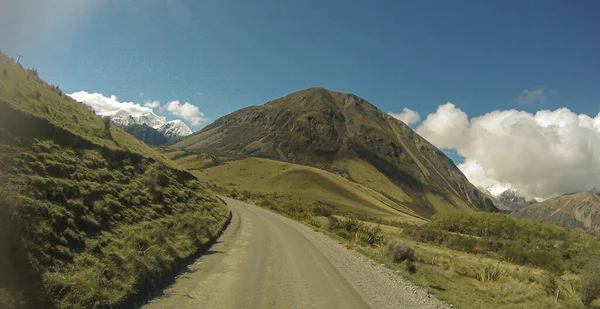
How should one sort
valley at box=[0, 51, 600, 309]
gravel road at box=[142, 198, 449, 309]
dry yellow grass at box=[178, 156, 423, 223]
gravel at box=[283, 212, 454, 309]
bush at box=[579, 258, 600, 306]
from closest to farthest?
1. valley at box=[0, 51, 600, 309]
2. gravel road at box=[142, 198, 449, 309]
3. gravel at box=[283, 212, 454, 309]
4. bush at box=[579, 258, 600, 306]
5. dry yellow grass at box=[178, 156, 423, 223]

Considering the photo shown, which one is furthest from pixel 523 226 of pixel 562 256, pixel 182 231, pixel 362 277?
pixel 182 231

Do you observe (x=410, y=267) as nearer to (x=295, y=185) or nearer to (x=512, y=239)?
(x=512, y=239)

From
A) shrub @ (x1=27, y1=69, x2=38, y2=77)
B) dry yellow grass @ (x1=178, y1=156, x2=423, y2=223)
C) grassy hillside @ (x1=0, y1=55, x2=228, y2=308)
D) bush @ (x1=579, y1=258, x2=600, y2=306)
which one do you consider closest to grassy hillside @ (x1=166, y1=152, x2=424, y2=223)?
dry yellow grass @ (x1=178, y1=156, x2=423, y2=223)

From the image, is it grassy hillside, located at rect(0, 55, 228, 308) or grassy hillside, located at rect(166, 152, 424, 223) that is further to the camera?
grassy hillside, located at rect(166, 152, 424, 223)

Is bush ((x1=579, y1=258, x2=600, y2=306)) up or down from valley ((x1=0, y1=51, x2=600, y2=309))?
up

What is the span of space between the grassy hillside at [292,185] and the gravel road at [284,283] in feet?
271

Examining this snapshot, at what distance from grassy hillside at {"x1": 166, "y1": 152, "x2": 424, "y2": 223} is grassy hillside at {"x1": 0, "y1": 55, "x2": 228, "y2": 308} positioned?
82706 mm

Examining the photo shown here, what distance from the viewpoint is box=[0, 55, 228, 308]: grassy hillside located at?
7074 millimetres

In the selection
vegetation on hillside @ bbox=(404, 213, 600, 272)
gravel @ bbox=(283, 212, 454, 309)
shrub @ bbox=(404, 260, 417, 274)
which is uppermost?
vegetation on hillside @ bbox=(404, 213, 600, 272)

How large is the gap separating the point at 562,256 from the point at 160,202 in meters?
46.3

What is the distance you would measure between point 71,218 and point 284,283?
725cm

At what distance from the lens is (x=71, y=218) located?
9.95 meters

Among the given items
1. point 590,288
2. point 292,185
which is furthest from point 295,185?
point 590,288

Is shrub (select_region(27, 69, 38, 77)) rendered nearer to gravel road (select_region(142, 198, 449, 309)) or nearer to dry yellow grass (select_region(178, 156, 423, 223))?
gravel road (select_region(142, 198, 449, 309))
